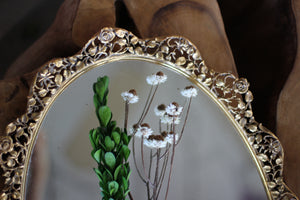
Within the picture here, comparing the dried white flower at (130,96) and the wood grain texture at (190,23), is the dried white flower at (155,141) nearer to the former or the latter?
the dried white flower at (130,96)

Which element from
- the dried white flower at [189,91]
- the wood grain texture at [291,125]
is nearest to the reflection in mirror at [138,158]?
the dried white flower at [189,91]

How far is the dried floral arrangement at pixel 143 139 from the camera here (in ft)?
1.27

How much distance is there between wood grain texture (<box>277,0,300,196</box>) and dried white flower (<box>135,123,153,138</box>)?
275mm

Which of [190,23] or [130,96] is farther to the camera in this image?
[190,23]

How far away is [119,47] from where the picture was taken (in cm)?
47

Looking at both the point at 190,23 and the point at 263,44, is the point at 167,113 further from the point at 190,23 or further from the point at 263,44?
the point at 263,44

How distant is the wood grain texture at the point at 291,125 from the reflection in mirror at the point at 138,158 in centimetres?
11

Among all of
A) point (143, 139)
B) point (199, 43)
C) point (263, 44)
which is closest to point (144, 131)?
point (143, 139)

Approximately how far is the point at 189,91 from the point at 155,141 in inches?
3.9

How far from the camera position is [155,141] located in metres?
0.44

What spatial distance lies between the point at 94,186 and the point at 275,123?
35 cm

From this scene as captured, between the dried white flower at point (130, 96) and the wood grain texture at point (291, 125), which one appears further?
the wood grain texture at point (291, 125)

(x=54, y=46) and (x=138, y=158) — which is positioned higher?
(x=54, y=46)

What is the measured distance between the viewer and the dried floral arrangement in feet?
1.27
